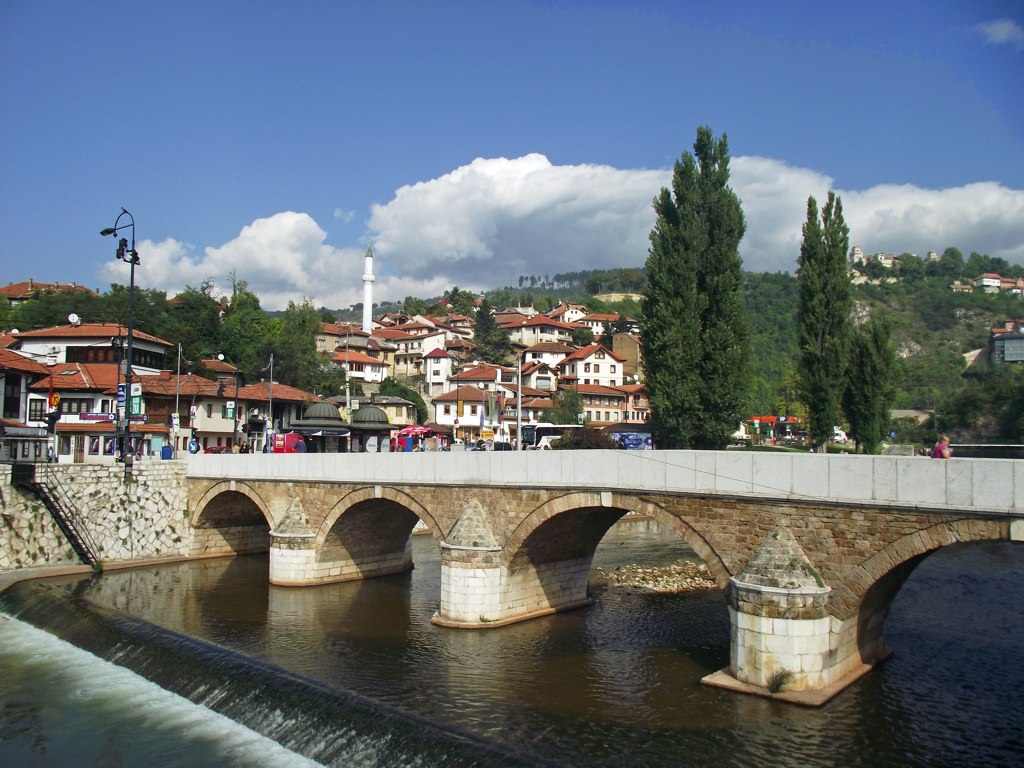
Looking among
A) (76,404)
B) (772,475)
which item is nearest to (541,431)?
(76,404)

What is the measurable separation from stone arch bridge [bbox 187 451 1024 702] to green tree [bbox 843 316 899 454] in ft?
50.2

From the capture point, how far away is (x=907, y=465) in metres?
12.0

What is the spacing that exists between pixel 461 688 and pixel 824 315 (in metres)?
18.2

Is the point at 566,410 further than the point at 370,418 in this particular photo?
Yes

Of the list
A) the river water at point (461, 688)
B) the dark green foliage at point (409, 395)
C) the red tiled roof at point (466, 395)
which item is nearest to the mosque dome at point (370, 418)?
the river water at point (461, 688)

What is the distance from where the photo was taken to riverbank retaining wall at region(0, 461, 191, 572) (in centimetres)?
2502

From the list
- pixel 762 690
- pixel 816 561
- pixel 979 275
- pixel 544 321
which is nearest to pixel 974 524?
pixel 816 561

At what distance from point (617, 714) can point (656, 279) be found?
53.1 feet

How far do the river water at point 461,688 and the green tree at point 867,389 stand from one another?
878 centimetres

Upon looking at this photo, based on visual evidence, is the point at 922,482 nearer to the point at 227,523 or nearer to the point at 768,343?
the point at 227,523

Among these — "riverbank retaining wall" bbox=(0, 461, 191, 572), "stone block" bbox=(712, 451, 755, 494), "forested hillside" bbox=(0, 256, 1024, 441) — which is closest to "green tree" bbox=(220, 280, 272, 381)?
"forested hillside" bbox=(0, 256, 1024, 441)

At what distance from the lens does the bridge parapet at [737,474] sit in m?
11.5

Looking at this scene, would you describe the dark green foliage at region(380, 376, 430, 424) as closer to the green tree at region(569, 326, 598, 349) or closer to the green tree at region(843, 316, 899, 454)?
the green tree at region(569, 326, 598, 349)

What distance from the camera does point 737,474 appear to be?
46.4 ft
